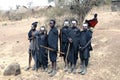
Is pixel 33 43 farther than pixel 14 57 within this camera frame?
No

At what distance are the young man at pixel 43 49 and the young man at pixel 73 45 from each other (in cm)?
81

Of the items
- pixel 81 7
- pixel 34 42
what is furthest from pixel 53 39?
pixel 81 7

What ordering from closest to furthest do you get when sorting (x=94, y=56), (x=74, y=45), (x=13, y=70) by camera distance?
(x=74, y=45) < (x=13, y=70) < (x=94, y=56)

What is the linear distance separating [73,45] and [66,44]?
0.23 m

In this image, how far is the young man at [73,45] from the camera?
495 inches

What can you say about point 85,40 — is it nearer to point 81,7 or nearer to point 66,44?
point 66,44

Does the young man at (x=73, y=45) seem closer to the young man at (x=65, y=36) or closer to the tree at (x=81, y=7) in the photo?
the young man at (x=65, y=36)

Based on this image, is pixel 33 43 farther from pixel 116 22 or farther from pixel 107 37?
pixel 116 22

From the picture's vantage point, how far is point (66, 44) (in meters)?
12.8

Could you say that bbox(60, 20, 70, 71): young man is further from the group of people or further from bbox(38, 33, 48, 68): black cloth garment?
bbox(38, 33, 48, 68): black cloth garment

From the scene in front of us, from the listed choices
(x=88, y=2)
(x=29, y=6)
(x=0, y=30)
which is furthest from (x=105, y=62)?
(x=29, y=6)

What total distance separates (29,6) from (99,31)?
634 inches

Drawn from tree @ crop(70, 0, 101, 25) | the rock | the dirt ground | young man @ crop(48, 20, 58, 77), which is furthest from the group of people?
tree @ crop(70, 0, 101, 25)

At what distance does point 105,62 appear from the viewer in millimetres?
13523
